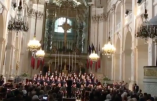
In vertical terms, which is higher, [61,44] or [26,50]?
[61,44]

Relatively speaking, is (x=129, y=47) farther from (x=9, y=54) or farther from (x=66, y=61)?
(x=9, y=54)

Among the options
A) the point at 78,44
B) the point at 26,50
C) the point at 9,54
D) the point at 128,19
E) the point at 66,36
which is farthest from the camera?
the point at 66,36

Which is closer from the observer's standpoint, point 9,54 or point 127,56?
point 9,54

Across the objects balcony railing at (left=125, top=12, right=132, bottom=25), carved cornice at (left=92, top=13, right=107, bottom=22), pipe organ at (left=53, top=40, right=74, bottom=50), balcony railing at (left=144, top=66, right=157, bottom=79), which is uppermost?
carved cornice at (left=92, top=13, right=107, bottom=22)

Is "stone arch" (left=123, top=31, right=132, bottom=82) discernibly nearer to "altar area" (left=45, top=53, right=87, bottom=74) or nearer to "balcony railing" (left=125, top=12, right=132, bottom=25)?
"balcony railing" (left=125, top=12, right=132, bottom=25)

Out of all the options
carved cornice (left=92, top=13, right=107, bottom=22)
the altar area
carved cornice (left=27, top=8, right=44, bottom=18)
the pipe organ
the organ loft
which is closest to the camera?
the altar area

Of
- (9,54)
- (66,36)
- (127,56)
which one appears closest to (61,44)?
(66,36)

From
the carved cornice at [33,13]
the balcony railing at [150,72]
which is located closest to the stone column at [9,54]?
the carved cornice at [33,13]

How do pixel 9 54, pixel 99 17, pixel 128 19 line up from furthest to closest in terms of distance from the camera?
pixel 99 17 → pixel 128 19 → pixel 9 54

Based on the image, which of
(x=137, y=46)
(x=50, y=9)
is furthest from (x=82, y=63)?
(x=137, y=46)

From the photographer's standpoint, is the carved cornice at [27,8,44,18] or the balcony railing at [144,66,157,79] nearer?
the balcony railing at [144,66,157,79]

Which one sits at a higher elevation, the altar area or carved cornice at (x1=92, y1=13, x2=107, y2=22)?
carved cornice at (x1=92, y1=13, x2=107, y2=22)

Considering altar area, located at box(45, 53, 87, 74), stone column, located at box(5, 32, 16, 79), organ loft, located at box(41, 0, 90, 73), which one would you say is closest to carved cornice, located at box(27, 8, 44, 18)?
organ loft, located at box(41, 0, 90, 73)

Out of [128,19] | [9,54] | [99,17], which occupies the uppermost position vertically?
[99,17]
